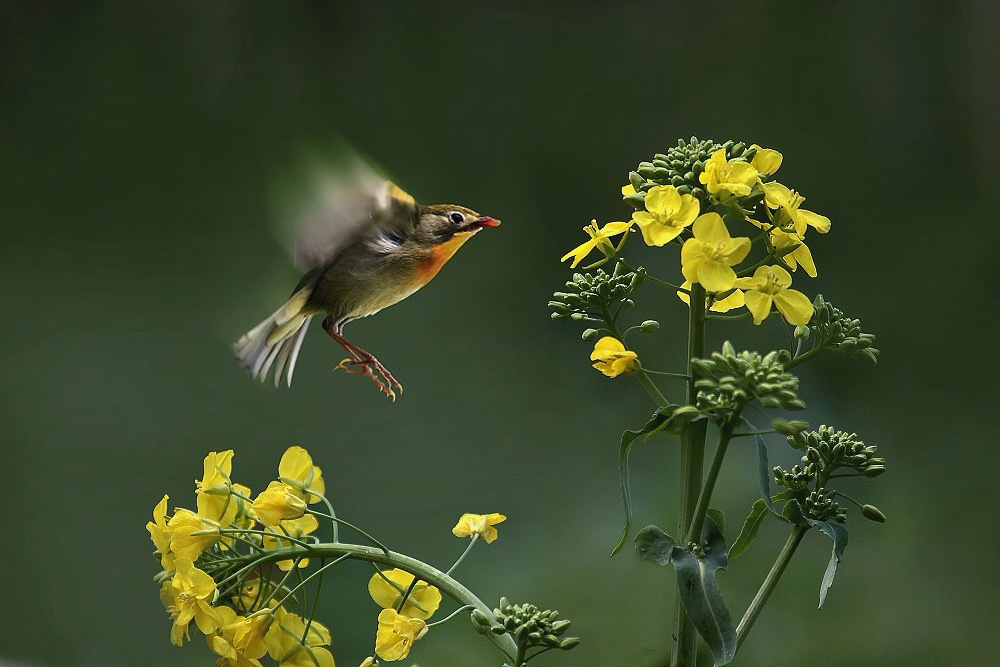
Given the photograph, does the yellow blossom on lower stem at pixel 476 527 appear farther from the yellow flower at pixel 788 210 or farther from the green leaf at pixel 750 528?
the yellow flower at pixel 788 210

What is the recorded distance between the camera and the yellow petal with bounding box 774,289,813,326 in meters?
0.62

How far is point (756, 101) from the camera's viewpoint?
251cm

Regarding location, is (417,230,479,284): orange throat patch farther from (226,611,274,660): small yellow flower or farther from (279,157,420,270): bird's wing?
(226,611,274,660): small yellow flower

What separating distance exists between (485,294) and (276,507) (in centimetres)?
174

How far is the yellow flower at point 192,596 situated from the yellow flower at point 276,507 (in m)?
0.06

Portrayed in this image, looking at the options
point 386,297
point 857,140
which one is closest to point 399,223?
point 386,297

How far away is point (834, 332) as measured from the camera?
2.22 feet

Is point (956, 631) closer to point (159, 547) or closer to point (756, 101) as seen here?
point (756, 101)

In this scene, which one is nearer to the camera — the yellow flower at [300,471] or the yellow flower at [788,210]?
the yellow flower at [788,210]

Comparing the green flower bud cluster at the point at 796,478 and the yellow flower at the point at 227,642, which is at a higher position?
the green flower bud cluster at the point at 796,478

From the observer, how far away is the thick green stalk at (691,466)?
24.1 inches

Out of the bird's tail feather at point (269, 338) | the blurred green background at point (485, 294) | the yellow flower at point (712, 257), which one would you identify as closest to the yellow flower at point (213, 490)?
the bird's tail feather at point (269, 338)

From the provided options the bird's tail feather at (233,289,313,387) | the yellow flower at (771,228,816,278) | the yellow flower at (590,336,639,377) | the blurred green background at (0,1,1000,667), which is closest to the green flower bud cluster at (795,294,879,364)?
the yellow flower at (771,228,816,278)

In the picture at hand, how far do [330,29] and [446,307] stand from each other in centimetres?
89
